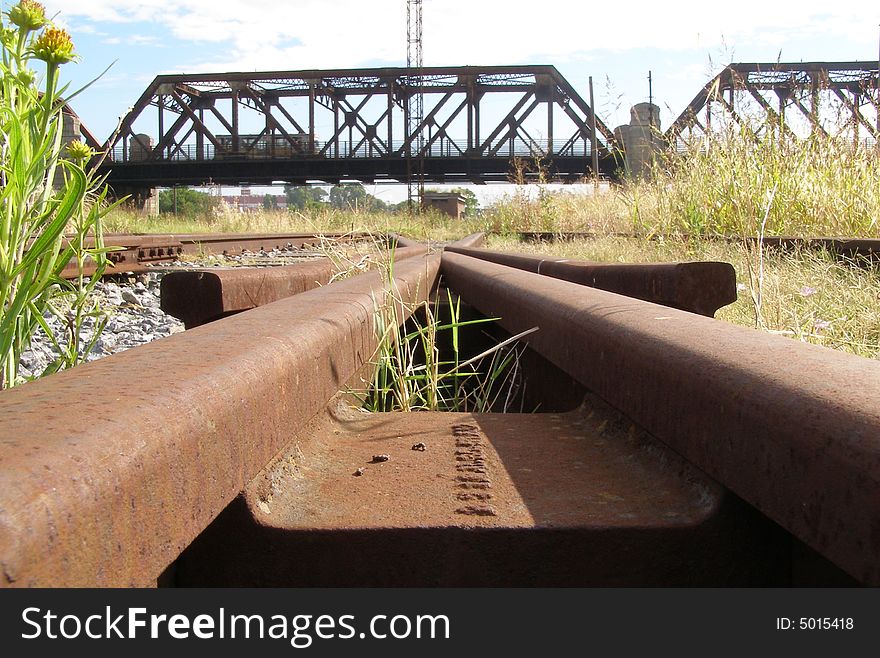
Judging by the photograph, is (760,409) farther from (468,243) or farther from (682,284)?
(468,243)

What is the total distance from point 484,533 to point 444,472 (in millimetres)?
247

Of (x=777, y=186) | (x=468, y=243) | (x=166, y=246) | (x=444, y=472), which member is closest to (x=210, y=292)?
(x=444, y=472)

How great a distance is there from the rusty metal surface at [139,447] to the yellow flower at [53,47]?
70cm

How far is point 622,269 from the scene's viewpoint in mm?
2658

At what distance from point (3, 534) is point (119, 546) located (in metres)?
0.15

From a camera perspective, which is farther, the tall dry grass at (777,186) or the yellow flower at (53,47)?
the tall dry grass at (777,186)

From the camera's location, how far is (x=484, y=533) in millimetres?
931

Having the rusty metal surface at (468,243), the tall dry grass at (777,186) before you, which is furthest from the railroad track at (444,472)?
the rusty metal surface at (468,243)

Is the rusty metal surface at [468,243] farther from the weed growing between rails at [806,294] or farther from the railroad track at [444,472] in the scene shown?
the railroad track at [444,472]

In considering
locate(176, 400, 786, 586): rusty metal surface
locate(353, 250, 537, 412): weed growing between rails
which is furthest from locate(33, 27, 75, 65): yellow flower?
locate(176, 400, 786, 586): rusty metal surface

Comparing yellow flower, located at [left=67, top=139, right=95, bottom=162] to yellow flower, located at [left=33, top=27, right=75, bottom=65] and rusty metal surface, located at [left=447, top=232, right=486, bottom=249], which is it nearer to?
yellow flower, located at [left=33, top=27, right=75, bottom=65]

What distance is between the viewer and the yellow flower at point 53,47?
161 centimetres

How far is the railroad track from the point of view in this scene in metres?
0.66
